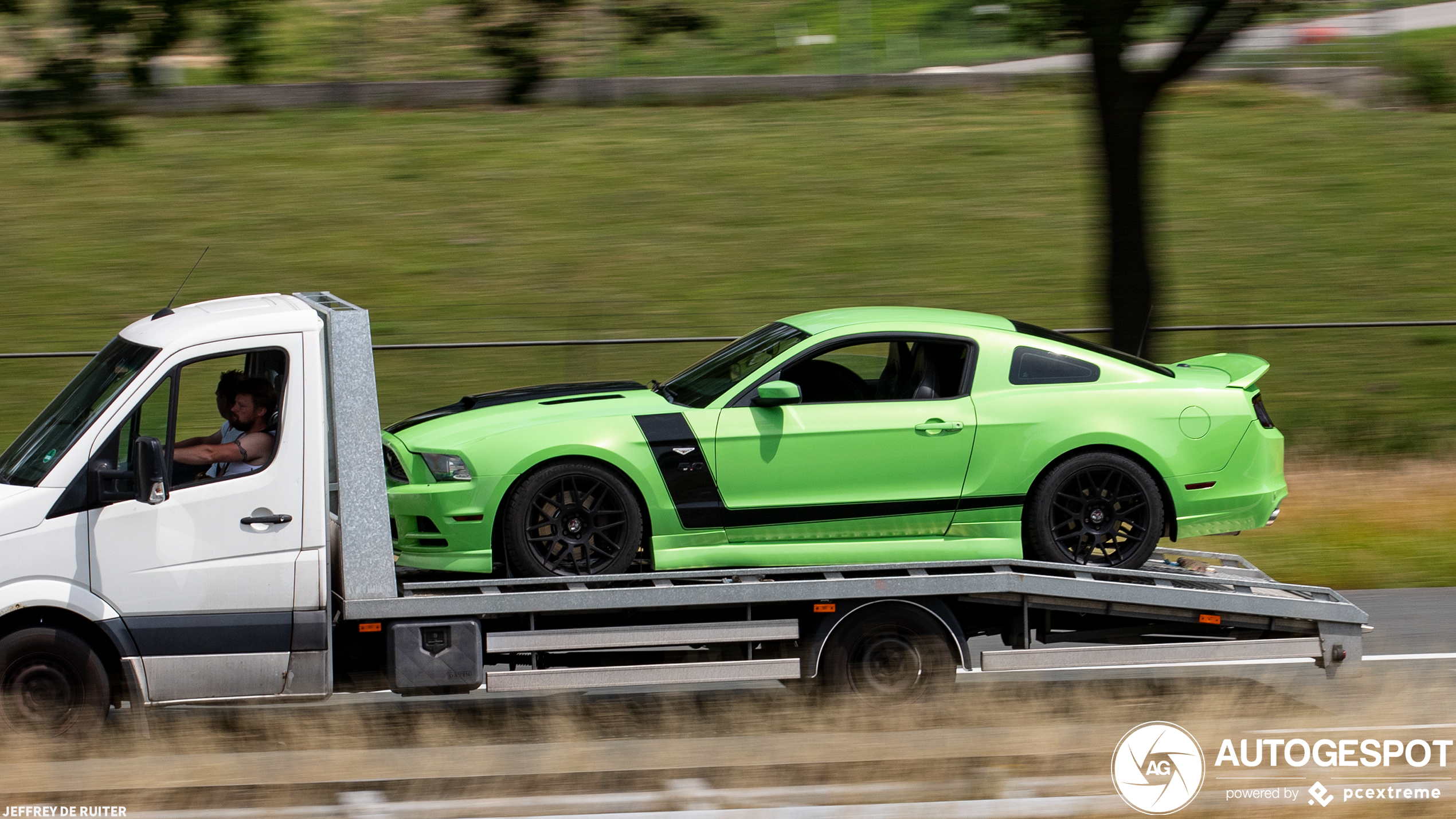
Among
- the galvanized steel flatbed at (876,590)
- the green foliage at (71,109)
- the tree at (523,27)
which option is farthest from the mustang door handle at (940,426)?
the green foliage at (71,109)

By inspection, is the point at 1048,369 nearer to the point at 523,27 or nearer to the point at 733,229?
the point at 523,27

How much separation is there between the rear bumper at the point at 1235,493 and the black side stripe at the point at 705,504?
1.35 metres

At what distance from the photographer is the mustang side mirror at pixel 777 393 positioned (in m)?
6.40

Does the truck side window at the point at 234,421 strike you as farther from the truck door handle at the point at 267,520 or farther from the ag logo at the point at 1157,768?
the ag logo at the point at 1157,768

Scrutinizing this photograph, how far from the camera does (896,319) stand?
22.2 ft

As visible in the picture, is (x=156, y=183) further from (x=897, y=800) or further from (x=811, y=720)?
(x=897, y=800)

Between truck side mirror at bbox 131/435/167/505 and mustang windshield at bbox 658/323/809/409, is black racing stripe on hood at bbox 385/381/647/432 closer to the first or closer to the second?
mustang windshield at bbox 658/323/809/409

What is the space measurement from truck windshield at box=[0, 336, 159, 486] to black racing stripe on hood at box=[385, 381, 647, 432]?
135 centimetres

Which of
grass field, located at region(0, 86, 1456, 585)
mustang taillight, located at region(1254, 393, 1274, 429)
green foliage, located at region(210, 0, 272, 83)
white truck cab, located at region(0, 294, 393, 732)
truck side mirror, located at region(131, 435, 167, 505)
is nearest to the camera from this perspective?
truck side mirror, located at region(131, 435, 167, 505)

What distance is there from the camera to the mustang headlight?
250 inches

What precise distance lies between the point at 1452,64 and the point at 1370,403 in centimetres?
1529

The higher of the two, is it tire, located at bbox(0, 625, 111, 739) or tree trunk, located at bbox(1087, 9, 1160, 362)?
tree trunk, located at bbox(1087, 9, 1160, 362)

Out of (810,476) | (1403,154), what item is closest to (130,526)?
(810,476)

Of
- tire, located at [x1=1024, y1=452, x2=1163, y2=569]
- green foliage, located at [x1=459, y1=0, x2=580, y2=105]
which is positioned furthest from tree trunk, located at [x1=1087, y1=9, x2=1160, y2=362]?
green foliage, located at [x1=459, y1=0, x2=580, y2=105]
